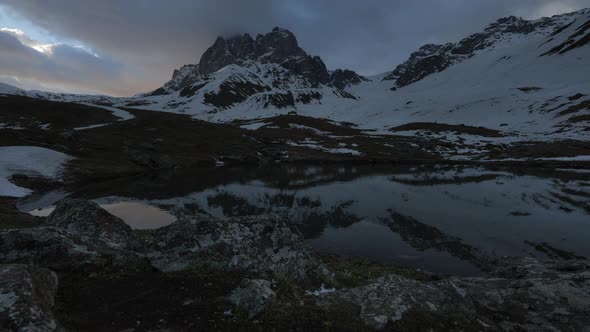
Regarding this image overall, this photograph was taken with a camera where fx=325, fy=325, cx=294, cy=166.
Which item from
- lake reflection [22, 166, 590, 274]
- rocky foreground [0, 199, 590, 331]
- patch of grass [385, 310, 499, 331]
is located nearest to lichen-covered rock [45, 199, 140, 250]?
rocky foreground [0, 199, 590, 331]

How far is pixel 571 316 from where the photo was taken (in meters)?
11.1

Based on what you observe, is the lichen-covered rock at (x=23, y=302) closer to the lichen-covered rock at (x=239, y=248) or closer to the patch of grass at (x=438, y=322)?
the lichen-covered rock at (x=239, y=248)

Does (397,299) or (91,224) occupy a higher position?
(397,299)

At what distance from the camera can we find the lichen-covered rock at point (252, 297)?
30.9ft

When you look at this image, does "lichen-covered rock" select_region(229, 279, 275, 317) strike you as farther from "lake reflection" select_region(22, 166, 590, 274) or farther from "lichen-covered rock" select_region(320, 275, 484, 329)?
"lake reflection" select_region(22, 166, 590, 274)

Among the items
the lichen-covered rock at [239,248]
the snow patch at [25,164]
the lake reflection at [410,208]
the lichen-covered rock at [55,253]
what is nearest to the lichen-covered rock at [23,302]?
the lichen-covered rock at [55,253]

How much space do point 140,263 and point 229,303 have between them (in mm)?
5176

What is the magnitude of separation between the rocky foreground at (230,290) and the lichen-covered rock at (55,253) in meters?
0.04

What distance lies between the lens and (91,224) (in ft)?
54.7

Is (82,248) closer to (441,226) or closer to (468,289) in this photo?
(468,289)

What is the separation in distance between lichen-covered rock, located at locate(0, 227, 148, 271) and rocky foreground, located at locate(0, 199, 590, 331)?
0.04 metres

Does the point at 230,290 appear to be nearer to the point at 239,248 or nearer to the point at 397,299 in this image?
the point at 239,248

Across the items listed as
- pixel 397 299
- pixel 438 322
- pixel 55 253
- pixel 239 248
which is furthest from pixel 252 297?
pixel 55 253

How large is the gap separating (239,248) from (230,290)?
9.47ft
